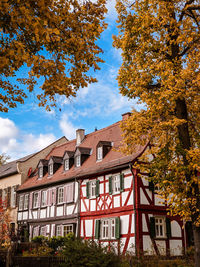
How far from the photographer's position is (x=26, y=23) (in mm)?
6484

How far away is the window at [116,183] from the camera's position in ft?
67.9

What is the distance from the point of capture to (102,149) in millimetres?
24062

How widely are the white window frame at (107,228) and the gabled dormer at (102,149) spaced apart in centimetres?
462

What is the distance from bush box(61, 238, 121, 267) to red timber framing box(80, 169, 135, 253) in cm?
599

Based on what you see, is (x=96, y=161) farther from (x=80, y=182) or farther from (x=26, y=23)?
(x=26, y=23)

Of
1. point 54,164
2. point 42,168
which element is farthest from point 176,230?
point 42,168

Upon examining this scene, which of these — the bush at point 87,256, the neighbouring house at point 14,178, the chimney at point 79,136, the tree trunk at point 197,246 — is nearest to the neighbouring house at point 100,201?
the chimney at point 79,136

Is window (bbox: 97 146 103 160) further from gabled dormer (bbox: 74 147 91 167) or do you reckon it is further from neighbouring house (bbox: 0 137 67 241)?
neighbouring house (bbox: 0 137 67 241)

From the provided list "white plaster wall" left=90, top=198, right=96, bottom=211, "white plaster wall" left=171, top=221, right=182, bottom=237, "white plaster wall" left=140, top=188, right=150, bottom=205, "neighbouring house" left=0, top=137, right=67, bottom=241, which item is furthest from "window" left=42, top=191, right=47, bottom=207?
"white plaster wall" left=171, top=221, right=182, bottom=237

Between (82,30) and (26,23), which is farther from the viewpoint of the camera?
(82,30)

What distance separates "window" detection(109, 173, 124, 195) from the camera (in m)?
20.7

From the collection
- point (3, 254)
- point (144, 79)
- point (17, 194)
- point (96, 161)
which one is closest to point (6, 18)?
point (144, 79)

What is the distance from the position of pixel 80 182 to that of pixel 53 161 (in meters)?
5.30

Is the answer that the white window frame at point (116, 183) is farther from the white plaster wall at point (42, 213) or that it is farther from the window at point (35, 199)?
the window at point (35, 199)
